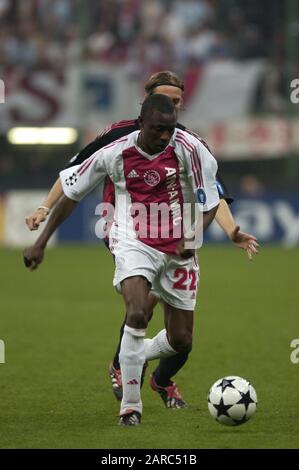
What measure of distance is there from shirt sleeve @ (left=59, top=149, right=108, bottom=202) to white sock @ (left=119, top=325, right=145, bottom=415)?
3.04 feet

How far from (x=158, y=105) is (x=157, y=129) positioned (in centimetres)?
14

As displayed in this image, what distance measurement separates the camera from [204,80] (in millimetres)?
23156

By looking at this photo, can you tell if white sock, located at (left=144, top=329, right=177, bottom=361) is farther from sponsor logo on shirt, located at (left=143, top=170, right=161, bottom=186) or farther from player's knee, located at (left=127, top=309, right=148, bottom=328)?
sponsor logo on shirt, located at (left=143, top=170, right=161, bottom=186)

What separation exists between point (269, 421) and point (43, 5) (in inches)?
769

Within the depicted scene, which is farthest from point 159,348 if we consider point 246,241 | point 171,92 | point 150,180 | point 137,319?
point 171,92

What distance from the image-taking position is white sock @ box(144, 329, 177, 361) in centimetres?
727

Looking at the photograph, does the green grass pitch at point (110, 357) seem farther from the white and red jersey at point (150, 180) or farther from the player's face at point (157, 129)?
the player's face at point (157, 129)

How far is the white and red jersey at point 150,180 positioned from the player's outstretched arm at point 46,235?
71 mm

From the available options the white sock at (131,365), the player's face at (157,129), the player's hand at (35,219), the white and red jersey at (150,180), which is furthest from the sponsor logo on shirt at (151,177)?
the white sock at (131,365)

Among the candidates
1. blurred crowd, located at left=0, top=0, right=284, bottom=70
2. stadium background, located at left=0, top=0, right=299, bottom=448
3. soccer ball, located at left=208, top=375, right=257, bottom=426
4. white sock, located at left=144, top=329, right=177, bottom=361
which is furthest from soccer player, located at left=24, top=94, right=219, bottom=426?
blurred crowd, located at left=0, top=0, right=284, bottom=70

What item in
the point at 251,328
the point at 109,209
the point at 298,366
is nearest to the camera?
the point at 109,209

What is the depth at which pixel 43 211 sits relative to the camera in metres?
6.93
